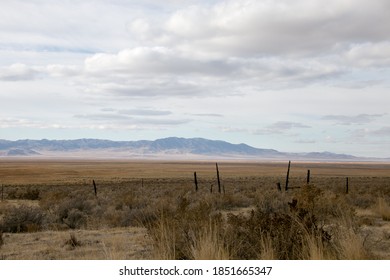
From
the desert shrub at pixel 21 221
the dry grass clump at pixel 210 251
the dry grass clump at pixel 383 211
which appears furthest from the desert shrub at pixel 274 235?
the dry grass clump at pixel 383 211

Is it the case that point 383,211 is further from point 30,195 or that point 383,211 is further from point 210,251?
point 30,195

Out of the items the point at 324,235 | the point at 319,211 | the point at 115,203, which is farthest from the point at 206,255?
the point at 115,203

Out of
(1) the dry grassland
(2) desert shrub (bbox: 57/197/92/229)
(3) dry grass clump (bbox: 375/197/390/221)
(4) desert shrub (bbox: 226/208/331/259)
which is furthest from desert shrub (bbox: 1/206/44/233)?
(3) dry grass clump (bbox: 375/197/390/221)

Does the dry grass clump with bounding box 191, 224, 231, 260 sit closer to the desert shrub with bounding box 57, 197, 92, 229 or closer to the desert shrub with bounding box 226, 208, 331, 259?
the desert shrub with bounding box 226, 208, 331, 259

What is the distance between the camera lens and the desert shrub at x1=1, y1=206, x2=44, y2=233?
14.6m

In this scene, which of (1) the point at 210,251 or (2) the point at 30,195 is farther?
(2) the point at 30,195

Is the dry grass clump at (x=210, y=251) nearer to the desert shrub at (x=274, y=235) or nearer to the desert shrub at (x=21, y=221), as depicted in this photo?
the desert shrub at (x=274, y=235)

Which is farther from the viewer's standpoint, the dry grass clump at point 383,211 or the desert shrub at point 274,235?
the dry grass clump at point 383,211

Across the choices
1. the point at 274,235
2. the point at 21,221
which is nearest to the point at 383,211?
the point at 274,235

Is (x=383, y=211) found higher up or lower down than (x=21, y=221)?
higher up

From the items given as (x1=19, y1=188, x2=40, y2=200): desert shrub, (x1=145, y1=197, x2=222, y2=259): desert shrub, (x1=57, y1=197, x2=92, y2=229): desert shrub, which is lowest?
(x1=19, y1=188, x2=40, y2=200): desert shrub

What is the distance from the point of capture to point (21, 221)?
14953 millimetres

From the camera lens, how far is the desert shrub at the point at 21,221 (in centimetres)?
1458

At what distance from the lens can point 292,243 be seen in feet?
24.8
